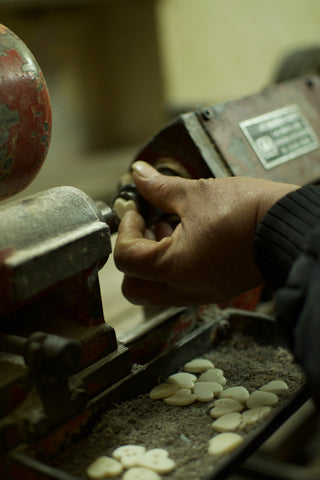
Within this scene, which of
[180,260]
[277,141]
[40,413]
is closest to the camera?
[40,413]

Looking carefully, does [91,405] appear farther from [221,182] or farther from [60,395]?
[221,182]

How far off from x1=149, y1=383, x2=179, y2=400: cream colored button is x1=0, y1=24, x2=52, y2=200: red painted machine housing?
37cm

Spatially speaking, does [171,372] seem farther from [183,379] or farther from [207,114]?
[207,114]

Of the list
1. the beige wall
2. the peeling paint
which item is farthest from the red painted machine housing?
the beige wall

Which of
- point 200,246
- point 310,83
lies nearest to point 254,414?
point 200,246

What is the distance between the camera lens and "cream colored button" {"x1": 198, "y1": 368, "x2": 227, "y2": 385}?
0.83 metres

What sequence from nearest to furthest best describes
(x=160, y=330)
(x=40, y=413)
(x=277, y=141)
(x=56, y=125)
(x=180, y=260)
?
(x=40, y=413) → (x=180, y=260) → (x=160, y=330) → (x=277, y=141) → (x=56, y=125)

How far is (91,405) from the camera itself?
2.39 ft

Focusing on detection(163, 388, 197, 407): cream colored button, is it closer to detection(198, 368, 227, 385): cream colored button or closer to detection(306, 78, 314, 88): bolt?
detection(198, 368, 227, 385): cream colored button

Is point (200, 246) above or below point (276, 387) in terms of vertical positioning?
above

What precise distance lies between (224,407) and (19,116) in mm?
502

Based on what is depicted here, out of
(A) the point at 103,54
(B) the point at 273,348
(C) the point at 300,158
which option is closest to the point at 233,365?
(B) the point at 273,348

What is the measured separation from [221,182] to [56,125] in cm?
289

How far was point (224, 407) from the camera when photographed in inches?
29.7
